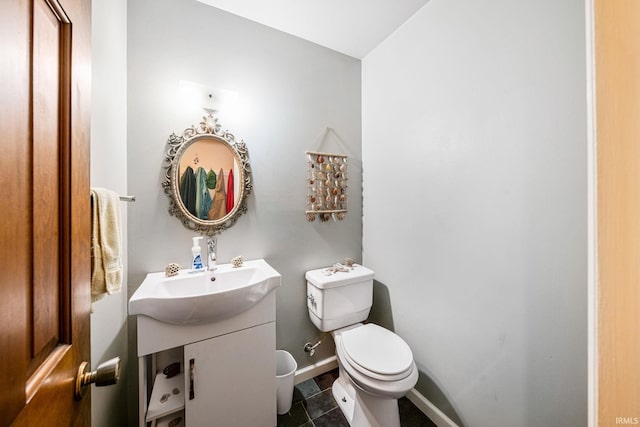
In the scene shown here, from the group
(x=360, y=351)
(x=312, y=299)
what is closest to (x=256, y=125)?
(x=312, y=299)

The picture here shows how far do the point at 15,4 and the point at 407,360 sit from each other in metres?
1.63

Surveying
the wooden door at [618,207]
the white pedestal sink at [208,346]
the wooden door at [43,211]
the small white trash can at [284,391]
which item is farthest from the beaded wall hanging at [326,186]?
the wooden door at [618,207]

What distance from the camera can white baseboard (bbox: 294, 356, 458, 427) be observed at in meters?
1.33

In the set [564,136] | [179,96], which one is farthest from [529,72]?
[179,96]

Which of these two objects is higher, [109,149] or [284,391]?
[109,149]

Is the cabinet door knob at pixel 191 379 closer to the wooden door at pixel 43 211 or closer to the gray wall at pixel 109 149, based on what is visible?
the gray wall at pixel 109 149

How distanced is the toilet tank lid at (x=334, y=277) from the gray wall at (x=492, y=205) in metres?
0.23

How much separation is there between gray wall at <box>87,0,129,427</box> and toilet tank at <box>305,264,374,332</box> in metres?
1.04

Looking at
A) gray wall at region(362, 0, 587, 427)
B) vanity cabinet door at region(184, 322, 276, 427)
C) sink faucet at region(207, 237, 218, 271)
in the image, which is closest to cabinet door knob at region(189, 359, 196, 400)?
vanity cabinet door at region(184, 322, 276, 427)

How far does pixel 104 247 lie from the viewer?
2.24 feet

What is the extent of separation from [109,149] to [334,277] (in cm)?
136

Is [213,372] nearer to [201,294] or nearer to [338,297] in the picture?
[201,294]

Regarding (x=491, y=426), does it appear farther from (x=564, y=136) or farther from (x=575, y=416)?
(x=564, y=136)

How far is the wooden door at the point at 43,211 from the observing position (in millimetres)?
290
